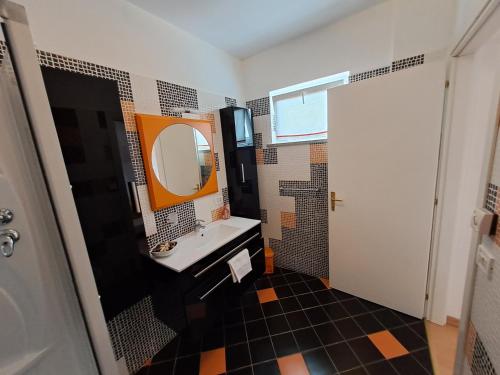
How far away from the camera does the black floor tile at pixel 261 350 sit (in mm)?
1468

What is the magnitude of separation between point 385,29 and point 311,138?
100 cm

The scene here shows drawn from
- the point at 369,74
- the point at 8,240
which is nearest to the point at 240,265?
the point at 8,240

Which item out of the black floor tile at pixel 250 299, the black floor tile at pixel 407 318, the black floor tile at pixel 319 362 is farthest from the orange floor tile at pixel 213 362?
the black floor tile at pixel 407 318

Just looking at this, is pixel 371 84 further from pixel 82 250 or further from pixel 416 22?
pixel 82 250

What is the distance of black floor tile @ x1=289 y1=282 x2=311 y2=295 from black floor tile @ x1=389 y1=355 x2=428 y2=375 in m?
0.85

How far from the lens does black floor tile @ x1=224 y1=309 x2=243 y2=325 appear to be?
180 centimetres

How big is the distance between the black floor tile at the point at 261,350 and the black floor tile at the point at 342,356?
0.42 meters

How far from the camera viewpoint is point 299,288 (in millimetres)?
2180

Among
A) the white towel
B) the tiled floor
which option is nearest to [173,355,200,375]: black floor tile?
the tiled floor

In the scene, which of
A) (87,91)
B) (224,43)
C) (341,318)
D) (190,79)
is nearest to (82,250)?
(87,91)

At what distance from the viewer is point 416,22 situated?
1.46 metres

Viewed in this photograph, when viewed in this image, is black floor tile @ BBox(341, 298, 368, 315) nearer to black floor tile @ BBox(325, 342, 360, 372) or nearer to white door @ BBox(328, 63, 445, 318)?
white door @ BBox(328, 63, 445, 318)

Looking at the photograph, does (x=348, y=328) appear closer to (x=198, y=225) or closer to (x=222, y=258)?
(x=222, y=258)

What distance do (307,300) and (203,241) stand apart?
120 cm
